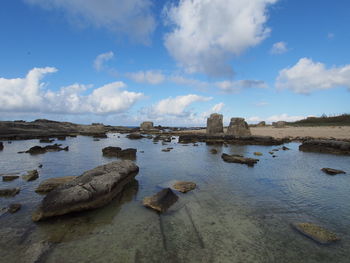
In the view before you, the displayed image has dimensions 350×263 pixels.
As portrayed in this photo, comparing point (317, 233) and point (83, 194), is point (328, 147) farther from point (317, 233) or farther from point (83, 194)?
point (83, 194)

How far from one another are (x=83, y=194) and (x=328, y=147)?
895 inches

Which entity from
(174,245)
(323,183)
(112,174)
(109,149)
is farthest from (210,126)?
(174,245)

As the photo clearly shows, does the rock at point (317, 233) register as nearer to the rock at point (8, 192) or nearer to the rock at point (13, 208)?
the rock at point (13, 208)

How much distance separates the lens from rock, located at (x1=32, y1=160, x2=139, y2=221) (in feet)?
19.9

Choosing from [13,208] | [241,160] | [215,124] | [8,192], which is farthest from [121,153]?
[215,124]

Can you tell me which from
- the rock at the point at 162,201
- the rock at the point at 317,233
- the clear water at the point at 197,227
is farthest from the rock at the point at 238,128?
the rock at the point at 317,233

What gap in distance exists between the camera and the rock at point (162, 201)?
6828mm

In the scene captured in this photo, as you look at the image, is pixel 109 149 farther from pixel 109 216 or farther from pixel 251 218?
pixel 251 218

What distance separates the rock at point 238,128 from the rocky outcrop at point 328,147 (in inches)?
551

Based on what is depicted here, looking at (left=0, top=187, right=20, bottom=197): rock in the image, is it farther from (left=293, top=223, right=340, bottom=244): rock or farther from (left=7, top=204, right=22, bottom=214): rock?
(left=293, top=223, right=340, bottom=244): rock

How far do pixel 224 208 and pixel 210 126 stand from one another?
115 feet

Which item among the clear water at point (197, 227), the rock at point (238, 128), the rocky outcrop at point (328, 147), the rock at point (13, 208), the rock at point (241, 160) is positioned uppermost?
the rock at point (238, 128)

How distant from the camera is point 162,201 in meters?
7.12

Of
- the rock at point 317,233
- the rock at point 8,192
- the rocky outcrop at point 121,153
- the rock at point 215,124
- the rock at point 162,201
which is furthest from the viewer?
the rock at point 215,124
